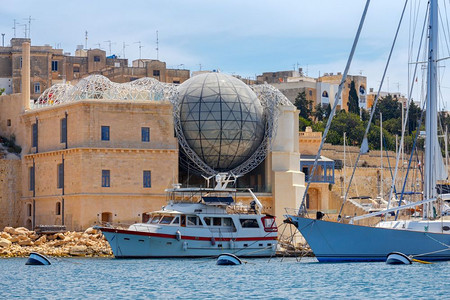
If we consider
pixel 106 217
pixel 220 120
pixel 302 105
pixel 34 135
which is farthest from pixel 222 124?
pixel 302 105

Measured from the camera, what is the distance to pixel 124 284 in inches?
1484

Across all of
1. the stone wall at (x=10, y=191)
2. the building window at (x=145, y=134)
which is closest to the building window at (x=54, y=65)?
the stone wall at (x=10, y=191)

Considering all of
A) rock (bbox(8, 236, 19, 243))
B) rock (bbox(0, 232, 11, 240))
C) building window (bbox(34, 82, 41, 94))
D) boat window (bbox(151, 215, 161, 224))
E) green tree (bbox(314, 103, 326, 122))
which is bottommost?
rock (bbox(8, 236, 19, 243))

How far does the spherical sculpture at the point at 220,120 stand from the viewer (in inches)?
2409

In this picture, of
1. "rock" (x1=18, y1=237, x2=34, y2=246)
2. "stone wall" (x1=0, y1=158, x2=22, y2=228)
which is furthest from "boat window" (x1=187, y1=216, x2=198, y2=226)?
"stone wall" (x1=0, y1=158, x2=22, y2=228)

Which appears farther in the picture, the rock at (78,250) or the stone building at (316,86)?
the stone building at (316,86)

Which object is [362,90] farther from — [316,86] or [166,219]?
[166,219]

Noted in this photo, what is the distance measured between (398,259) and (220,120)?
20283 mm

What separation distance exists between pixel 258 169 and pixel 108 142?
9.55 meters

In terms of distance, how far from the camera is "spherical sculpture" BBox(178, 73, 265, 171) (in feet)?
201

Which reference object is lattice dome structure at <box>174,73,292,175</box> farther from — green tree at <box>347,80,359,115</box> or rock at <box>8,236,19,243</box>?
green tree at <box>347,80,359,115</box>

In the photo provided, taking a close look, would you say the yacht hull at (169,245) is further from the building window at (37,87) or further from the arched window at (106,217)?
the building window at (37,87)

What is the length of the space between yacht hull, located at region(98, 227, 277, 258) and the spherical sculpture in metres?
9.86

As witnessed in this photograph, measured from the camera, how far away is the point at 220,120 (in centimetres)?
→ 6103
